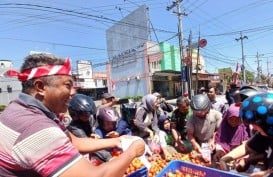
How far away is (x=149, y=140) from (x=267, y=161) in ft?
12.0

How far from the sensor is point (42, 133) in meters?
1.42

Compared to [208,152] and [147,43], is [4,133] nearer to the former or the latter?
[208,152]

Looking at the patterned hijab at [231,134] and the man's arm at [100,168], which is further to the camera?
the patterned hijab at [231,134]

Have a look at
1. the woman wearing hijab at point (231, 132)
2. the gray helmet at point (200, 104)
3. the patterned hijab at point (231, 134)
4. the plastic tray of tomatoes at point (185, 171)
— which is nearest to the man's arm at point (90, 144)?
the plastic tray of tomatoes at point (185, 171)

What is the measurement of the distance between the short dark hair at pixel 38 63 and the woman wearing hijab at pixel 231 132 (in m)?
2.96

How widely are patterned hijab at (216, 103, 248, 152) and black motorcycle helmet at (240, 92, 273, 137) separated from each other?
2162 millimetres

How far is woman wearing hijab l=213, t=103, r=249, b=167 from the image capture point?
4.11 m

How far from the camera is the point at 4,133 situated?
149cm

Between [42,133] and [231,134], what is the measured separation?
340 cm

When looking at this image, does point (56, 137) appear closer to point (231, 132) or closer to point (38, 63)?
point (38, 63)

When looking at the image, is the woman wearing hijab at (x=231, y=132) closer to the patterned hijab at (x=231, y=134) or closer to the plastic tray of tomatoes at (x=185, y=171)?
the patterned hijab at (x=231, y=134)

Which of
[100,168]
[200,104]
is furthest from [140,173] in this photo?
[200,104]

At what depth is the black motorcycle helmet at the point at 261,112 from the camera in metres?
1.87

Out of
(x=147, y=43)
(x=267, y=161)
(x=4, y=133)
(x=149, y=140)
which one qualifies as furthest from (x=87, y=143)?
(x=147, y=43)
